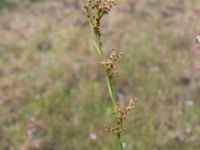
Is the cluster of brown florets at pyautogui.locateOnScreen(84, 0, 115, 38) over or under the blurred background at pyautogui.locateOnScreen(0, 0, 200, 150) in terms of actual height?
under

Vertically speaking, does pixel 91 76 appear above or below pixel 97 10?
above

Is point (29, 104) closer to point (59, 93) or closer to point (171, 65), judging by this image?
point (59, 93)

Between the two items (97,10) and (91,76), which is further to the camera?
(91,76)

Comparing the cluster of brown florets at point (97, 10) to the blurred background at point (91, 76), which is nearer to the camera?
the cluster of brown florets at point (97, 10)

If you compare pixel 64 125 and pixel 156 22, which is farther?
pixel 156 22

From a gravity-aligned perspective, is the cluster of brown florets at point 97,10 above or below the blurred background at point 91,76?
below

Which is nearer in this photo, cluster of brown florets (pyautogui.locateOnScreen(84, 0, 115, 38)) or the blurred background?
cluster of brown florets (pyautogui.locateOnScreen(84, 0, 115, 38))

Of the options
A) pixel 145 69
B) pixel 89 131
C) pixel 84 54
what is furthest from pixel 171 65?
pixel 89 131

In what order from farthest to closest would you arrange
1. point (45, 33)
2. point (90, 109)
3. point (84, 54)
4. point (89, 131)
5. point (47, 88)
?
point (45, 33) → point (84, 54) → point (47, 88) → point (90, 109) → point (89, 131)
